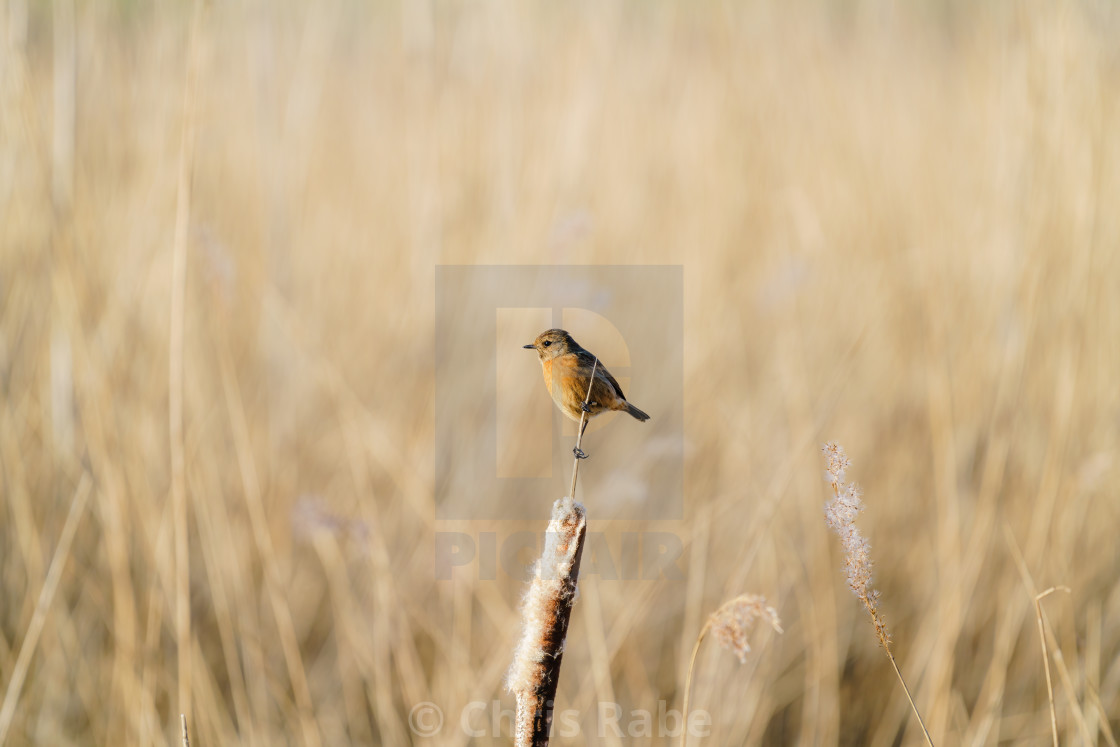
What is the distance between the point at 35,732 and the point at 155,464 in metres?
0.75

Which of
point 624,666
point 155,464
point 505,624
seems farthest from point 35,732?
point 624,666

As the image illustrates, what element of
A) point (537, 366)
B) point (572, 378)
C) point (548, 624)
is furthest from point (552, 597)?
point (537, 366)

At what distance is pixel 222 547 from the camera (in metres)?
1.74

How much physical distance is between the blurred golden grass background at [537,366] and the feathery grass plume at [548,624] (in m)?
0.81

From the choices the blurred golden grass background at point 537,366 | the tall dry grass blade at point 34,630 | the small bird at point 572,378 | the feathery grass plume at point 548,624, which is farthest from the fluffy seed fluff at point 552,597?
the tall dry grass blade at point 34,630

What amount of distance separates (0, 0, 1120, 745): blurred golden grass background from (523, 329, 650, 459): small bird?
0.50m

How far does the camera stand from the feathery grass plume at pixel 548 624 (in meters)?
0.71

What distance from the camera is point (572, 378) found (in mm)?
1098

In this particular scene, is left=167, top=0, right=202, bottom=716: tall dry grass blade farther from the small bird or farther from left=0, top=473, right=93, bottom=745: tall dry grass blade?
the small bird

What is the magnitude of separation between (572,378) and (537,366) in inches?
47.6

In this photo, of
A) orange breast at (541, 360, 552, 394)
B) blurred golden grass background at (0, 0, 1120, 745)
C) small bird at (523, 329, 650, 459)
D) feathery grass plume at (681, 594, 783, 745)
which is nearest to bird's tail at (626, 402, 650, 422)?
small bird at (523, 329, 650, 459)

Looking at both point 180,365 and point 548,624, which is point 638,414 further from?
point 180,365

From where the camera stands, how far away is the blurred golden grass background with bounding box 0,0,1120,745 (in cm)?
168

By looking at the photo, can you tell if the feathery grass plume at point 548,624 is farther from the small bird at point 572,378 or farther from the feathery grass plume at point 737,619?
the small bird at point 572,378
